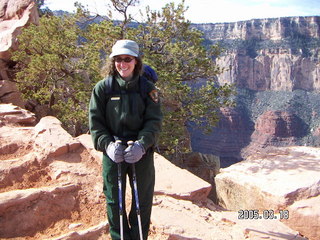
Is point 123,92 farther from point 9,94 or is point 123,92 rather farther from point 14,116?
point 9,94

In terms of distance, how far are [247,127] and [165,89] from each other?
49.3 metres

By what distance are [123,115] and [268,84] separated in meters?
Result: 61.5

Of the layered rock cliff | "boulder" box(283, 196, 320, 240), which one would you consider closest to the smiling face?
"boulder" box(283, 196, 320, 240)

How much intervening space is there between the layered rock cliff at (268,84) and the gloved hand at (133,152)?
4759cm

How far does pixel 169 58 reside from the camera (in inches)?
382

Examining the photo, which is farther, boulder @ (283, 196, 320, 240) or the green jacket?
boulder @ (283, 196, 320, 240)

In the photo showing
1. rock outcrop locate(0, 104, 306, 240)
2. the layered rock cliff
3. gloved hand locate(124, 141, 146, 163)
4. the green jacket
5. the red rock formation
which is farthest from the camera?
the layered rock cliff

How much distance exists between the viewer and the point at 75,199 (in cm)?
382

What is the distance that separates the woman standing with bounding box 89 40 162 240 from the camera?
257cm

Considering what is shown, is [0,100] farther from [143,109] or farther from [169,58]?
[143,109]

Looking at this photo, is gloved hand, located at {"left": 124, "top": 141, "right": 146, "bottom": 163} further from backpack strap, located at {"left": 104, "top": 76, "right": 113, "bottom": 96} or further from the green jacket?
backpack strap, located at {"left": 104, "top": 76, "right": 113, "bottom": 96}

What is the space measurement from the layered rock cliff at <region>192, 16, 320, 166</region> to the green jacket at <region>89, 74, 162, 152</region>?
47466mm

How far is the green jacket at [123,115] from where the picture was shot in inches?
102
